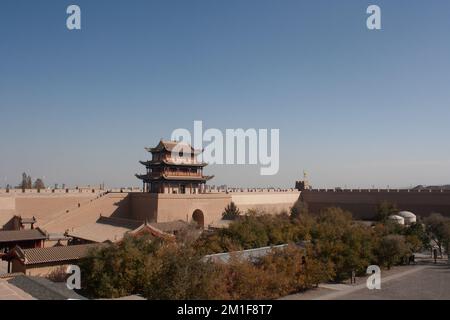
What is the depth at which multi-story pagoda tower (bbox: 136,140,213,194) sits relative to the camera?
34125 millimetres

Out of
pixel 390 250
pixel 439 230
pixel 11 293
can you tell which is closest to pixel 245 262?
pixel 11 293

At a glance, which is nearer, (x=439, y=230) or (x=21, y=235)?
(x=21, y=235)

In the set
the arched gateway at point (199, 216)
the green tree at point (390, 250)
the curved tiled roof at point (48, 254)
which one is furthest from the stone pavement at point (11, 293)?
the arched gateway at point (199, 216)

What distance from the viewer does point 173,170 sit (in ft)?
114

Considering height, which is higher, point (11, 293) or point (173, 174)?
point (173, 174)

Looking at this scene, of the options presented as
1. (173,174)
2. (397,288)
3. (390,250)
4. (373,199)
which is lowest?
(397,288)

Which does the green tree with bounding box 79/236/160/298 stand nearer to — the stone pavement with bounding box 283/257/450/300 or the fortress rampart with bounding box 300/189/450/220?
the stone pavement with bounding box 283/257/450/300

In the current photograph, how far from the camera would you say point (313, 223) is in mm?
21906

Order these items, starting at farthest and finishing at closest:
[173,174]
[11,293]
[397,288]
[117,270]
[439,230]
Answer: [173,174]
[439,230]
[397,288]
[117,270]
[11,293]

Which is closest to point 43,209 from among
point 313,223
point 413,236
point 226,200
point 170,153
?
point 170,153

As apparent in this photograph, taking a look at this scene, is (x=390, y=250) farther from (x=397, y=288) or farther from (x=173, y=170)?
(x=173, y=170)

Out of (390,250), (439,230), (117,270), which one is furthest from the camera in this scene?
(439,230)

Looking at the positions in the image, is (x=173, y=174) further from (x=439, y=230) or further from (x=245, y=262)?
(x=245, y=262)
